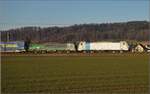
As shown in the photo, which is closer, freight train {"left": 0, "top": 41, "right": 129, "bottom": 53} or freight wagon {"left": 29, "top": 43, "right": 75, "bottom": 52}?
freight train {"left": 0, "top": 41, "right": 129, "bottom": 53}

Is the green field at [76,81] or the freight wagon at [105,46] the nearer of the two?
the green field at [76,81]

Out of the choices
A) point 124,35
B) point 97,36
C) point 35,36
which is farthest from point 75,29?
point 35,36

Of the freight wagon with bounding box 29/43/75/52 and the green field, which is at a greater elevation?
the freight wagon with bounding box 29/43/75/52

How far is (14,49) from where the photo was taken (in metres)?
88.1

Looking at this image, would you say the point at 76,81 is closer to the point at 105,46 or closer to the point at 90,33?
the point at 105,46

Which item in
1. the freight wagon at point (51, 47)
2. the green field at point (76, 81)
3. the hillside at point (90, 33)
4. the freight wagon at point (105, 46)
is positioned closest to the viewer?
the green field at point (76, 81)

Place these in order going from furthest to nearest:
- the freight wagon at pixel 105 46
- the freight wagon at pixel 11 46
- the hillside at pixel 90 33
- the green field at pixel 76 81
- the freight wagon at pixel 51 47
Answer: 1. the hillside at pixel 90 33
2. the freight wagon at pixel 51 47
3. the freight wagon at pixel 105 46
4. the freight wagon at pixel 11 46
5. the green field at pixel 76 81

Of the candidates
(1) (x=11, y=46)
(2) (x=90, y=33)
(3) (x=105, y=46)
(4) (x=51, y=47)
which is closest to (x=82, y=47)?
(3) (x=105, y=46)

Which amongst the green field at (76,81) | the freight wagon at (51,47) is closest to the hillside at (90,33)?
the freight wagon at (51,47)

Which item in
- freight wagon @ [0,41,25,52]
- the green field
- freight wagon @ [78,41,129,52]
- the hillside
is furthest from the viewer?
the hillside

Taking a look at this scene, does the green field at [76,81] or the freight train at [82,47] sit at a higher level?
the freight train at [82,47]

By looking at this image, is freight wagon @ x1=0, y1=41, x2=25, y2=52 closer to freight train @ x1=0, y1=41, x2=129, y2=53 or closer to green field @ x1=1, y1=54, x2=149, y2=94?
freight train @ x1=0, y1=41, x2=129, y2=53

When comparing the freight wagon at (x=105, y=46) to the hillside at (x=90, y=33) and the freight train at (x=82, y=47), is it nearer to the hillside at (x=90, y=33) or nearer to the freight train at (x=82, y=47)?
the freight train at (x=82, y=47)

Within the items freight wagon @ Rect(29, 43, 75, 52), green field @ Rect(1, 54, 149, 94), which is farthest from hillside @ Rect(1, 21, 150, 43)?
green field @ Rect(1, 54, 149, 94)
